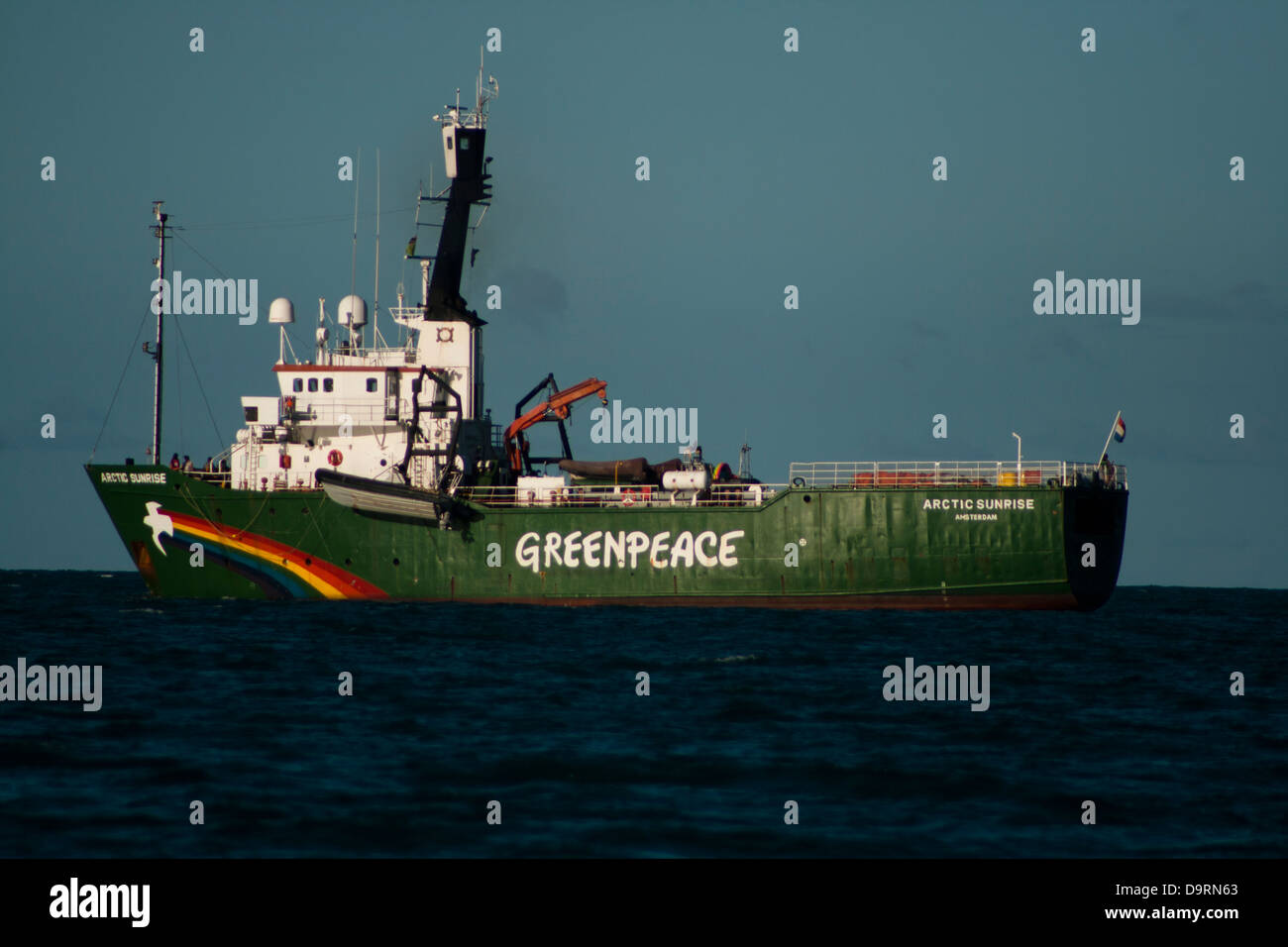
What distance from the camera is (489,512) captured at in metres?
45.0

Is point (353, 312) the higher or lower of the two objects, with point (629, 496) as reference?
higher

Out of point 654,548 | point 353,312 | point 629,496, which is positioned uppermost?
point 353,312

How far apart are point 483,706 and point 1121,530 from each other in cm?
2684

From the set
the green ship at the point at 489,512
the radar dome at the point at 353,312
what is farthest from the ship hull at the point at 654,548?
the radar dome at the point at 353,312

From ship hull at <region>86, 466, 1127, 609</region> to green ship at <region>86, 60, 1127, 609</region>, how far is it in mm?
68

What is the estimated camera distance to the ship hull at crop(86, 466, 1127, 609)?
138 feet

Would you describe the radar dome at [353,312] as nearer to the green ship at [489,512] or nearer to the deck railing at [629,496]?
the green ship at [489,512]

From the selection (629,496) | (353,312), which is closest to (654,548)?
(629,496)

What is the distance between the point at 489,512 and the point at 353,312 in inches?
406

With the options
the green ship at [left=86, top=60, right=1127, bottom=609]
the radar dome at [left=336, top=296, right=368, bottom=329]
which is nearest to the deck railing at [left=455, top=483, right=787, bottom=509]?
the green ship at [left=86, top=60, right=1127, bottom=609]

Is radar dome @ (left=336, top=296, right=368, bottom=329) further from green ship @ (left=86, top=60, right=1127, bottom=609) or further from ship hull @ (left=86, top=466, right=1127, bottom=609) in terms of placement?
ship hull @ (left=86, top=466, right=1127, bottom=609)

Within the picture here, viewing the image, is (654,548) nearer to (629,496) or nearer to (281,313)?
(629,496)

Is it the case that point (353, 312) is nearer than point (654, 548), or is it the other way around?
point (654, 548)

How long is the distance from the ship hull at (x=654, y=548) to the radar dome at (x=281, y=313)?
6644 millimetres
